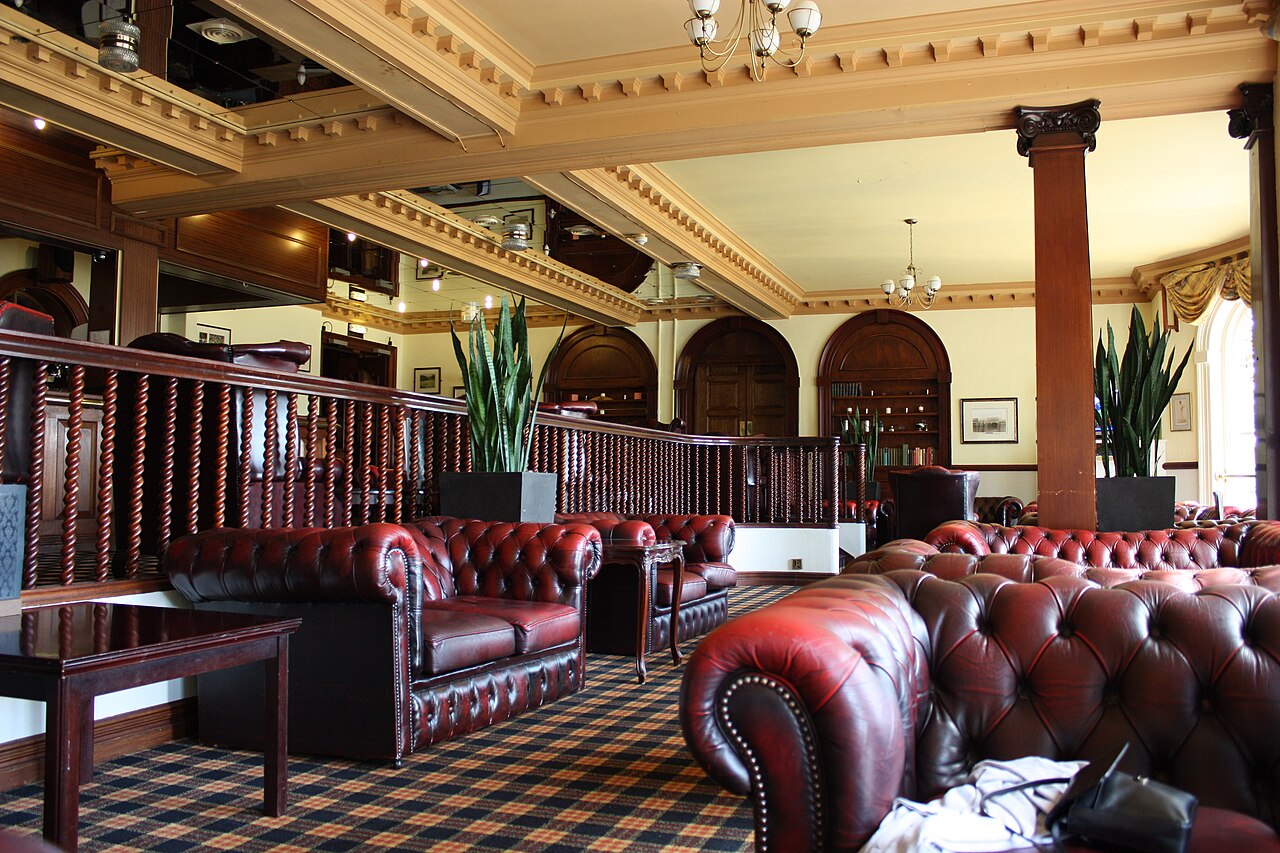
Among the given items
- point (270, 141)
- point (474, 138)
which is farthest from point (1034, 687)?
point (270, 141)

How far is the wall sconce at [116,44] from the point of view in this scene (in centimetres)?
548

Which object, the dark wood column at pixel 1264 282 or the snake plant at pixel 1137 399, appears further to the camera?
the dark wood column at pixel 1264 282

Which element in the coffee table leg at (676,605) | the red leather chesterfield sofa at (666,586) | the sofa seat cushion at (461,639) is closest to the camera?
the sofa seat cushion at (461,639)

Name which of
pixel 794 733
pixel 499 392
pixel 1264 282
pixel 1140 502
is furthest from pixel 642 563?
pixel 1264 282

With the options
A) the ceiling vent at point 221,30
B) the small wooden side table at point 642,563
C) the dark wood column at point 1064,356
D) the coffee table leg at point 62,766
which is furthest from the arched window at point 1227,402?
the coffee table leg at point 62,766

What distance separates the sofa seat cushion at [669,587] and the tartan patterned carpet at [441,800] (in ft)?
5.45

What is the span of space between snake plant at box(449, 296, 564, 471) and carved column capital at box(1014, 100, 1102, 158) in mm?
3379

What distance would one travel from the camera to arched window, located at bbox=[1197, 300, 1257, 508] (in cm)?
1145

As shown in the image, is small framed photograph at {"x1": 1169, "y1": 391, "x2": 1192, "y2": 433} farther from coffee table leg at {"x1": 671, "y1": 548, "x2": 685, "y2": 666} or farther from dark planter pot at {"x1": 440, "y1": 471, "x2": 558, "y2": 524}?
dark planter pot at {"x1": 440, "y1": 471, "x2": 558, "y2": 524}

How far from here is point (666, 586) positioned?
5.28 meters

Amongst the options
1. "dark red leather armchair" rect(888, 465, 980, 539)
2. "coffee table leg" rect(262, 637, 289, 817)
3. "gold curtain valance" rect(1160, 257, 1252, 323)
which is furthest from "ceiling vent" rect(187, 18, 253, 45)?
"gold curtain valance" rect(1160, 257, 1252, 323)

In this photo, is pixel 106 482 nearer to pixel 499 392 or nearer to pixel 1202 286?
pixel 499 392

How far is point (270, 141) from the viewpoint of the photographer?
765cm

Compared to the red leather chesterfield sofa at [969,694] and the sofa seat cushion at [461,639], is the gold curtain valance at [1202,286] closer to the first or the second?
the sofa seat cushion at [461,639]
